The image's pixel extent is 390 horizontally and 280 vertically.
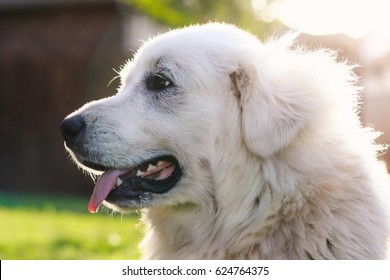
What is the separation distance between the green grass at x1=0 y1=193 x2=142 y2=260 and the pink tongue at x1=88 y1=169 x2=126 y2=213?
2929 mm

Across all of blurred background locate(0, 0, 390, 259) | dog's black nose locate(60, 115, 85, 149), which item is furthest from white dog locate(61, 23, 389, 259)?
blurred background locate(0, 0, 390, 259)

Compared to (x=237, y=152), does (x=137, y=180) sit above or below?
below

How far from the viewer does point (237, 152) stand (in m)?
4.01

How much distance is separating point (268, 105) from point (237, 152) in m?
0.32

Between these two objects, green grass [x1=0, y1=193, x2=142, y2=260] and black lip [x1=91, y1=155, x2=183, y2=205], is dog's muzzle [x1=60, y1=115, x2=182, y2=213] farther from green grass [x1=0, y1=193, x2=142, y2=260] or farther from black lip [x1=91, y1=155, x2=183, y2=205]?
green grass [x1=0, y1=193, x2=142, y2=260]

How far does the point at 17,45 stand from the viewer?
67.3 ft

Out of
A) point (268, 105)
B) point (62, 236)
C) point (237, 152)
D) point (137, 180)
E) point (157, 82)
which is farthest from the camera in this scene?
point (62, 236)

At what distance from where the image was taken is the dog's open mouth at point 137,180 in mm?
4070

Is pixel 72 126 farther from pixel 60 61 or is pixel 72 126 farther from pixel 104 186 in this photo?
pixel 60 61

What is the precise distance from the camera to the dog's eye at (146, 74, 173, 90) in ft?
13.9

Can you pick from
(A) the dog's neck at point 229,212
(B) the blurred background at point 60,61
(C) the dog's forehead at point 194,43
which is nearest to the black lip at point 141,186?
(A) the dog's neck at point 229,212

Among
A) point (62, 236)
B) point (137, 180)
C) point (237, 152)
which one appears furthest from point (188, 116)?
point (62, 236)

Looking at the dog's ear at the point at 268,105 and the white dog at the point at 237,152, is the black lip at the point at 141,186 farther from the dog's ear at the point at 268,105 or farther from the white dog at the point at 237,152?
the dog's ear at the point at 268,105

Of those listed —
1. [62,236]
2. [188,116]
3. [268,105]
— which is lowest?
[62,236]
